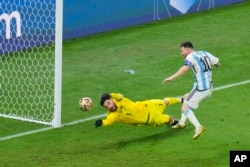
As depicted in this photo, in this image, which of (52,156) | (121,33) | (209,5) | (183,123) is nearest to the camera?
(52,156)

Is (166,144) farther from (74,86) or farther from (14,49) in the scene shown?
(14,49)

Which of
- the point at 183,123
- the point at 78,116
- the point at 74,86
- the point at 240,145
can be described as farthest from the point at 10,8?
the point at 240,145

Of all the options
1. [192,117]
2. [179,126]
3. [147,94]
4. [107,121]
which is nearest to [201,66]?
[192,117]

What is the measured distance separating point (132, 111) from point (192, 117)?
93 centimetres

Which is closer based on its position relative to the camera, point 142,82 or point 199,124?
point 199,124

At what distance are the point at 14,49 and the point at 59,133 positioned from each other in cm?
362

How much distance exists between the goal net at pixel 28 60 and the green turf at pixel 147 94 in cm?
37

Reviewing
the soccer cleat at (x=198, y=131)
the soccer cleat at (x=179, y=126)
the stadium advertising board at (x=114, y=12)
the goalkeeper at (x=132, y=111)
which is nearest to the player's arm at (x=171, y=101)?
A: the goalkeeper at (x=132, y=111)

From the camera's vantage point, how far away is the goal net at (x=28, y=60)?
58.1ft

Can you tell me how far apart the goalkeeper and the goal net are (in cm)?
175

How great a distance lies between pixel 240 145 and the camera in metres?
15.5

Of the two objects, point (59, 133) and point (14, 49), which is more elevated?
point (14, 49)

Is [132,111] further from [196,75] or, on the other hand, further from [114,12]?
[114,12]

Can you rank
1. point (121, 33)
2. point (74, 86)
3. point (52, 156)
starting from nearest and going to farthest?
point (52, 156), point (74, 86), point (121, 33)
